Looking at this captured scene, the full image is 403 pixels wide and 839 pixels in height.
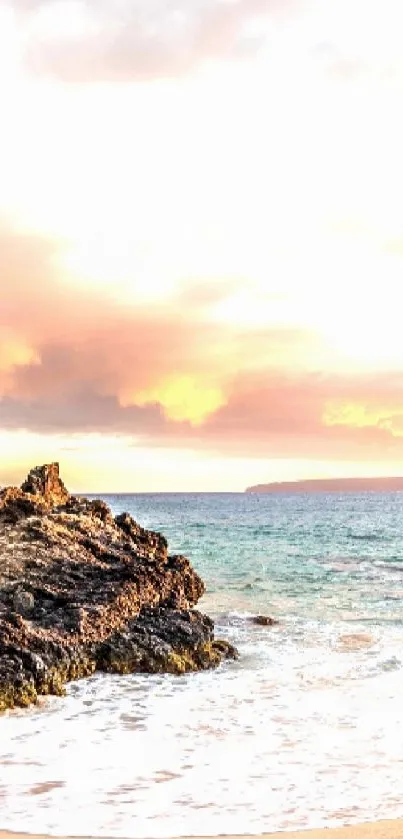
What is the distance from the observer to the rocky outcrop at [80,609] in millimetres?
14544

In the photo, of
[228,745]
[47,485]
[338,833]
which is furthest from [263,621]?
[338,833]

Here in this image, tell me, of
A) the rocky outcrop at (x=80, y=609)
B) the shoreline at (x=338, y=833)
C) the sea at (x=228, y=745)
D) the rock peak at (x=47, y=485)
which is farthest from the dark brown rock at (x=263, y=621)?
the shoreline at (x=338, y=833)

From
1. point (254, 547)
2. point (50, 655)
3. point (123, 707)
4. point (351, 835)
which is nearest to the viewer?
point (351, 835)

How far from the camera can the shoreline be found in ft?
26.4

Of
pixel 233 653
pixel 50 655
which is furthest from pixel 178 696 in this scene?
pixel 233 653

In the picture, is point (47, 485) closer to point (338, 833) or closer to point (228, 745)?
point (228, 745)

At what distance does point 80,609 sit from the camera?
16.3 metres

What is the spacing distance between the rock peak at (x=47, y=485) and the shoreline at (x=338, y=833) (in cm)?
1705

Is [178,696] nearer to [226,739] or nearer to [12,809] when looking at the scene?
[226,739]

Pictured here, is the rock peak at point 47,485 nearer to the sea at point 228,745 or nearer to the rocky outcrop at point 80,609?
the rocky outcrop at point 80,609

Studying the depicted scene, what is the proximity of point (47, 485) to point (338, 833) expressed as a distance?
18746mm

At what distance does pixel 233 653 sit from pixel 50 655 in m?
4.51

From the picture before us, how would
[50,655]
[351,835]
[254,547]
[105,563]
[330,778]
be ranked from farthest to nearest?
[254,547] < [105,563] < [50,655] < [330,778] < [351,835]

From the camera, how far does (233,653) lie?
1784 centimetres
